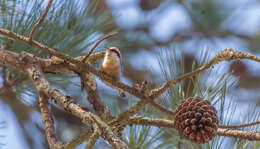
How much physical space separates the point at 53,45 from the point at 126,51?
39.3 inches

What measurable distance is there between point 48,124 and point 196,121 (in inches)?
9.5

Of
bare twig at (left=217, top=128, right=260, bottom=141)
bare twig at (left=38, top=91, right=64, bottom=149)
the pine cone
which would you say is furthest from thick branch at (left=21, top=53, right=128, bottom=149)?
bare twig at (left=217, top=128, right=260, bottom=141)

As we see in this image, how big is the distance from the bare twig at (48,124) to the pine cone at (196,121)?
0.20 metres

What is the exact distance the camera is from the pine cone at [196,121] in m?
0.56

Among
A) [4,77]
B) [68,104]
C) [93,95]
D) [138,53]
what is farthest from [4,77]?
[138,53]

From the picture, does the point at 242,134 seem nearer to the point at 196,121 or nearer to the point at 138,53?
the point at 196,121

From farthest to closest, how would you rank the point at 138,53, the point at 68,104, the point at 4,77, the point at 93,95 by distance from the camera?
the point at 138,53 < the point at 4,77 < the point at 93,95 < the point at 68,104

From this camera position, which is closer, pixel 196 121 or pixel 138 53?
pixel 196 121

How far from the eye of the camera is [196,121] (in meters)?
0.57

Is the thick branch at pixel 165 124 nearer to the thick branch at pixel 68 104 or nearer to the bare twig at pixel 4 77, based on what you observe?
the thick branch at pixel 68 104

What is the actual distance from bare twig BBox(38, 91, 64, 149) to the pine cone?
7.7 inches

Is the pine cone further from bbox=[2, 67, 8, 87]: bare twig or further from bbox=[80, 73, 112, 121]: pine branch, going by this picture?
bbox=[2, 67, 8, 87]: bare twig

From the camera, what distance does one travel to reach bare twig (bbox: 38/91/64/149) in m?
0.51

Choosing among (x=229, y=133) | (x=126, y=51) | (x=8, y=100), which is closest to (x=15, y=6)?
(x=229, y=133)
